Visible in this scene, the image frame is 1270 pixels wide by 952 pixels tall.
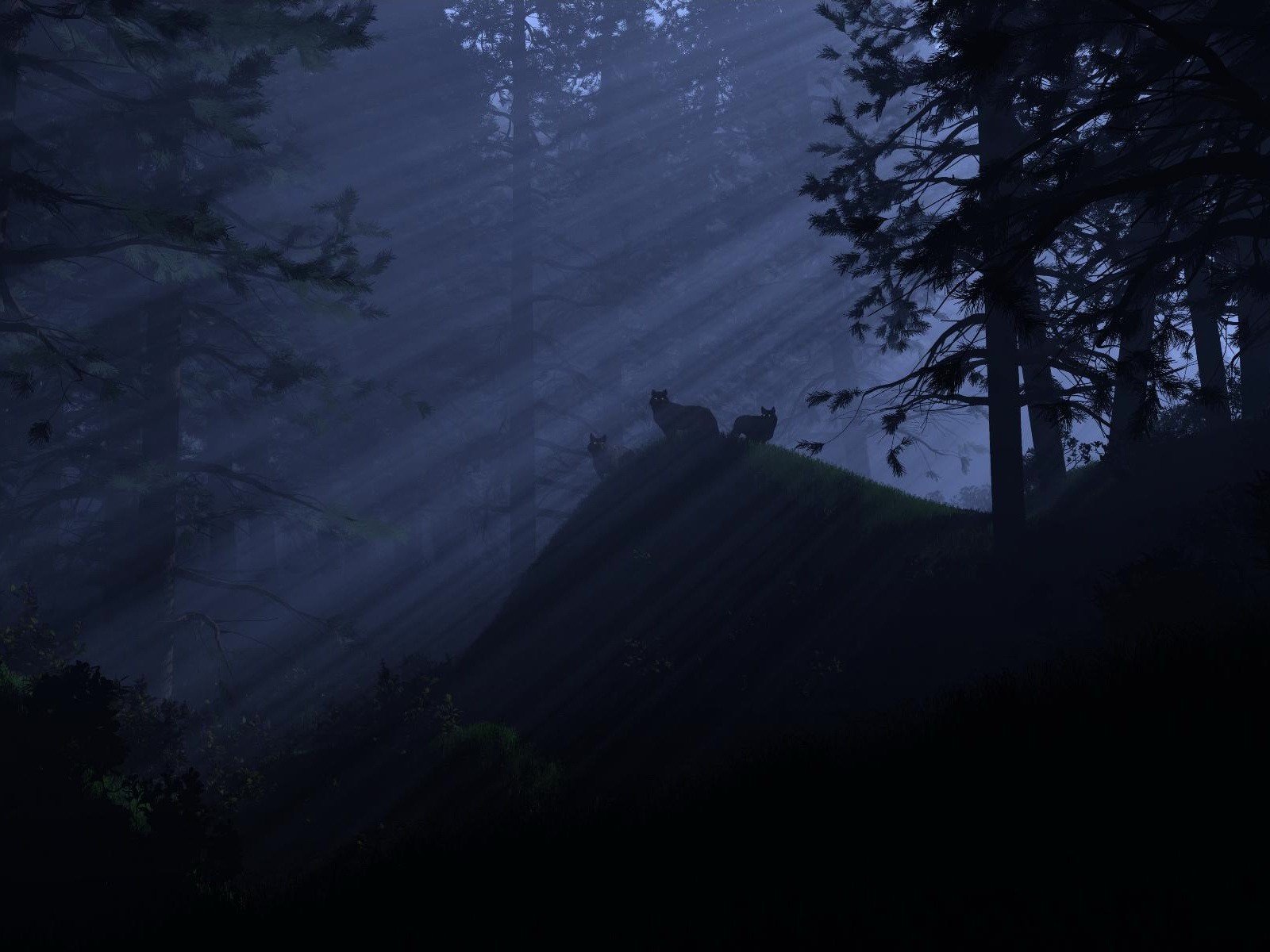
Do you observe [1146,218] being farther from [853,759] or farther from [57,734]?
[57,734]

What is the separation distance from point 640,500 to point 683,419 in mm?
2201

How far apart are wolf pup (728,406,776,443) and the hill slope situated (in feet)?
2.54

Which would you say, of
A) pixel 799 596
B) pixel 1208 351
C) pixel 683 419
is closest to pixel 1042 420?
pixel 799 596

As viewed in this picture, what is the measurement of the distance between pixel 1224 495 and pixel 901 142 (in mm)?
6550

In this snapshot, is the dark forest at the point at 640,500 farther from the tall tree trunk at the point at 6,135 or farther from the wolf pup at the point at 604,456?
the wolf pup at the point at 604,456

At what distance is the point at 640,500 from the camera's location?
16.1 metres

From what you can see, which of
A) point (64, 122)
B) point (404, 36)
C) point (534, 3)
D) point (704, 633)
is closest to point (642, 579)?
point (704, 633)

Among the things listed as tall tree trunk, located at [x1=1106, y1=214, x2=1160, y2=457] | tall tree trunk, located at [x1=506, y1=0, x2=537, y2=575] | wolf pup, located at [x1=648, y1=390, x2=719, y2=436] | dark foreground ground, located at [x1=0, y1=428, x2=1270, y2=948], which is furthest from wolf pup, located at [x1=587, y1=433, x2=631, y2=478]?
tall tree trunk, located at [x1=1106, y1=214, x2=1160, y2=457]

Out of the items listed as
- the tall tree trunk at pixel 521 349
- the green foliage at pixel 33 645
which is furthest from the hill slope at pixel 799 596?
the tall tree trunk at pixel 521 349

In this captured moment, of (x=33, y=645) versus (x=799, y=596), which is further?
(x=33, y=645)

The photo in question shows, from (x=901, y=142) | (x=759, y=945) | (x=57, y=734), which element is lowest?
(x=759, y=945)

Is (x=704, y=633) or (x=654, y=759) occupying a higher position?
(x=704, y=633)

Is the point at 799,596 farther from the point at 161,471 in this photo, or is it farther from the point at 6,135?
the point at 6,135

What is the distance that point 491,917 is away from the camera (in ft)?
13.4
